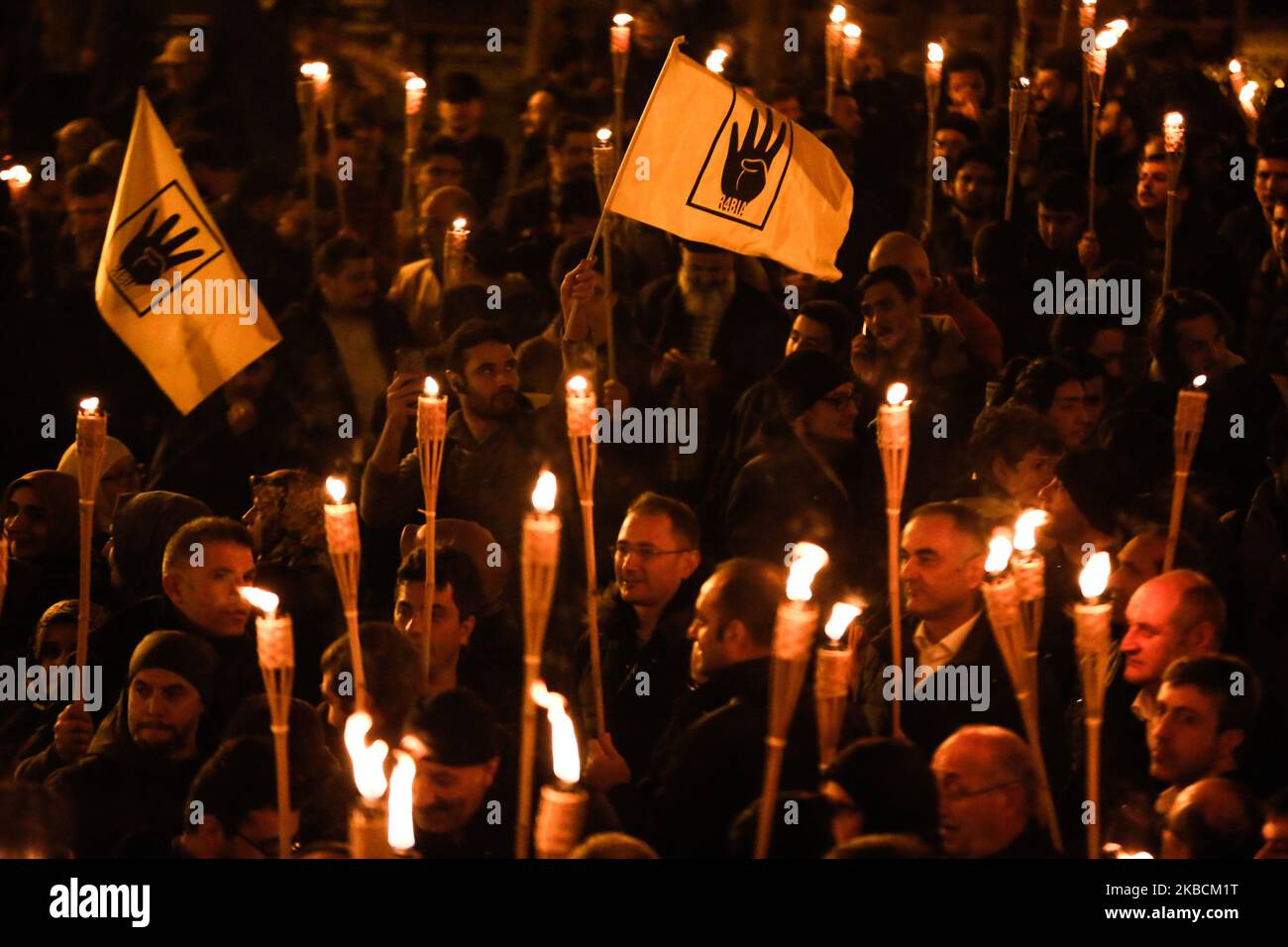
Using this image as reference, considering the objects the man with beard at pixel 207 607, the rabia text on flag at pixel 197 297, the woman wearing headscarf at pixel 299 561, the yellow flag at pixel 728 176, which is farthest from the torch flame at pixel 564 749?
the rabia text on flag at pixel 197 297

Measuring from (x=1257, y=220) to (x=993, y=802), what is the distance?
13.7 feet

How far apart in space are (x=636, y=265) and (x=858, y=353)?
1.42 m

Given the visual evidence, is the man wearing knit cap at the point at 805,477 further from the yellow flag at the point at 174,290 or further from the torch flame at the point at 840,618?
the yellow flag at the point at 174,290

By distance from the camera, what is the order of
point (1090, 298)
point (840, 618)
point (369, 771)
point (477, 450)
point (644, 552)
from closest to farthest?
1. point (369, 771)
2. point (840, 618)
3. point (644, 552)
4. point (477, 450)
5. point (1090, 298)

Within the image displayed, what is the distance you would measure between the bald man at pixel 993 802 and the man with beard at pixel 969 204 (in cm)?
363

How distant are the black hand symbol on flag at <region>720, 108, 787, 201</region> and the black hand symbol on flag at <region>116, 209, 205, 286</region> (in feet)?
5.36

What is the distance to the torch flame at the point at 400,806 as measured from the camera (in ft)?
13.6

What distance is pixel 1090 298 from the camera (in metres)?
7.42

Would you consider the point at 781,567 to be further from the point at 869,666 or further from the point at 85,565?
the point at 85,565

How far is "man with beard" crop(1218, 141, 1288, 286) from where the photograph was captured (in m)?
7.54

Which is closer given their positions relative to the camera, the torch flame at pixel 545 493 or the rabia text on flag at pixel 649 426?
the torch flame at pixel 545 493

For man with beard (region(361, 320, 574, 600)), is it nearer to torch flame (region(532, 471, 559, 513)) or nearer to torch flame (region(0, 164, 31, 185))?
torch flame (region(532, 471, 559, 513))

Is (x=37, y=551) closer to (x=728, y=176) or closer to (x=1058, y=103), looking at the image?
(x=728, y=176)

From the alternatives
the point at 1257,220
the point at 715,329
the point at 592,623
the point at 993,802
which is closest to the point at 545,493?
the point at 592,623
